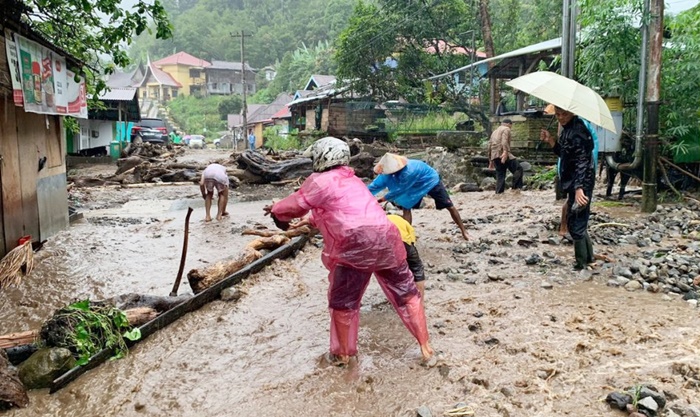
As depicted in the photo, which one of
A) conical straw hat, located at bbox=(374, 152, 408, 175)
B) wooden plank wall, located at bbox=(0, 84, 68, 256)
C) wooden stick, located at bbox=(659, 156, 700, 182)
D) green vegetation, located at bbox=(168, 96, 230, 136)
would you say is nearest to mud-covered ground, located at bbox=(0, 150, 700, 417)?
wooden plank wall, located at bbox=(0, 84, 68, 256)

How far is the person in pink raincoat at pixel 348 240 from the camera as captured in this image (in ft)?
12.1

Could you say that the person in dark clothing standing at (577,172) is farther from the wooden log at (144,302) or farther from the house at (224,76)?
the house at (224,76)

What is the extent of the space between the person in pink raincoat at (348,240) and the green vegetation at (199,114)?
59788 millimetres

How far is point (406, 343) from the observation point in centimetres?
443

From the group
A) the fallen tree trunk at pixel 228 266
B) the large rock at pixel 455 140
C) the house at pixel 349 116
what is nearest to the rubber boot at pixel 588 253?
the fallen tree trunk at pixel 228 266

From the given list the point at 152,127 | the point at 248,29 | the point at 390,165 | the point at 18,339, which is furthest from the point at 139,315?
the point at 248,29

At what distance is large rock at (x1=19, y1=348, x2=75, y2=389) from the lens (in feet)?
12.7

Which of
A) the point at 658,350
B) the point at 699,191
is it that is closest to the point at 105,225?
the point at 658,350

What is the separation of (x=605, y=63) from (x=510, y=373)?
8.18 metres

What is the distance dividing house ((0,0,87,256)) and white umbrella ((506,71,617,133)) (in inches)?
253

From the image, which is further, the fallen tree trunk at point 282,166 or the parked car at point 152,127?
the parked car at point 152,127

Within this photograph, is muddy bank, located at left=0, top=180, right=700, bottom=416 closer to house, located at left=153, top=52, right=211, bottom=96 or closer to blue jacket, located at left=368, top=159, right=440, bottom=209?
blue jacket, located at left=368, top=159, right=440, bottom=209

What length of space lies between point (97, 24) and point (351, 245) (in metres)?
7.67

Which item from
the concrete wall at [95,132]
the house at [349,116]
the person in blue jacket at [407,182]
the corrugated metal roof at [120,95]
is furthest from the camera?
the house at [349,116]
